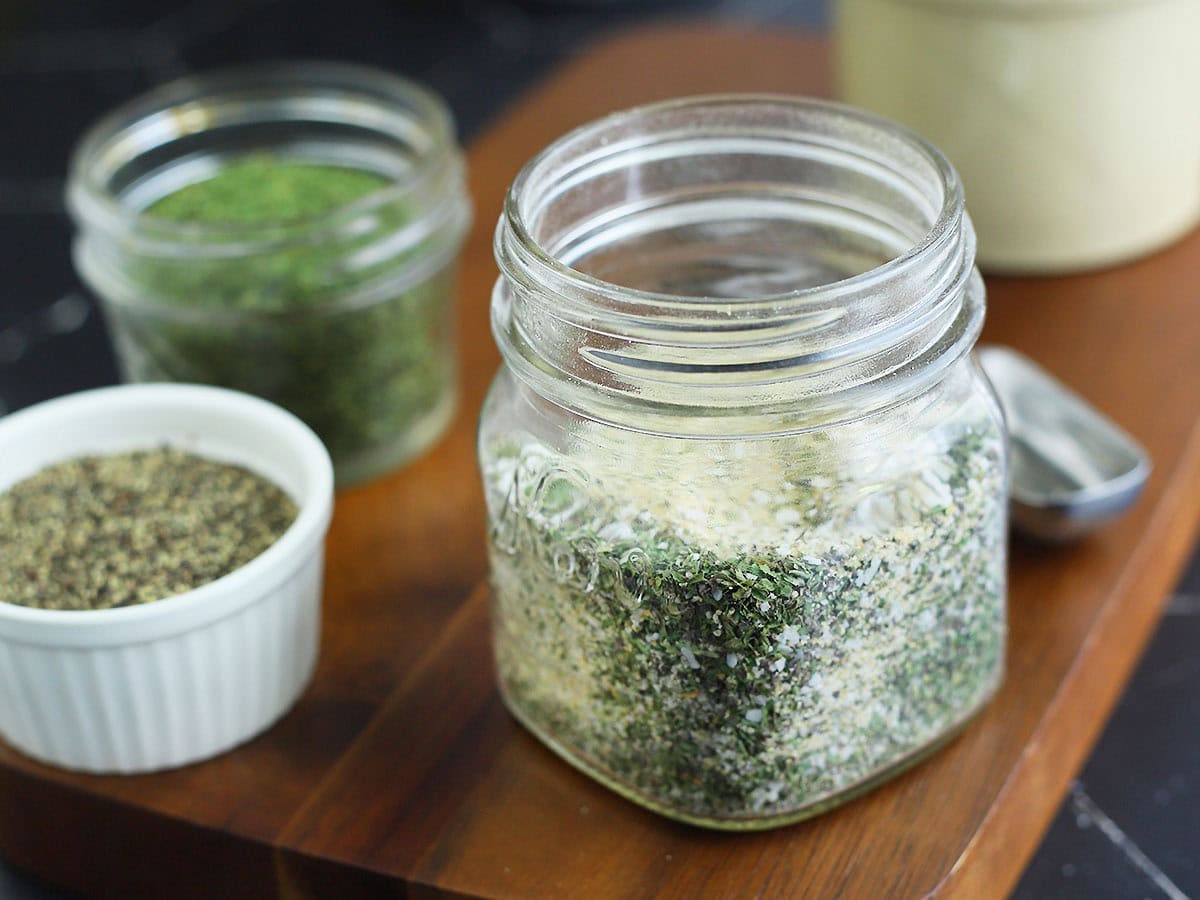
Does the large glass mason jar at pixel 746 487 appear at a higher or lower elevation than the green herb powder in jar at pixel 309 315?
higher

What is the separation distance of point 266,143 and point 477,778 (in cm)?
62

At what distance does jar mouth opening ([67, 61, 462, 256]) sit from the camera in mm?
972

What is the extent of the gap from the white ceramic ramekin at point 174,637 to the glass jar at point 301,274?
3.7 inches

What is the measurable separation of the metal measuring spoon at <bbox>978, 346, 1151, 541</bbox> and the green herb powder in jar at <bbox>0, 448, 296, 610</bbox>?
440 mm

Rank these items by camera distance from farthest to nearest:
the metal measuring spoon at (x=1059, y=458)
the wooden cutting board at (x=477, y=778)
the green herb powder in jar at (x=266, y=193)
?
the green herb powder in jar at (x=266, y=193) → the metal measuring spoon at (x=1059, y=458) → the wooden cutting board at (x=477, y=778)

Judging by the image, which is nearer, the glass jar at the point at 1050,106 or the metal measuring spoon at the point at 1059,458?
the metal measuring spoon at the point at 1059,458

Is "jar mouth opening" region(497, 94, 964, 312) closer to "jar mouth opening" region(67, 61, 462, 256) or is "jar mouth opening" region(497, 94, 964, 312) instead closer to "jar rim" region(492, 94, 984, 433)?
"jar rim" region(492, 94, 984, 433)

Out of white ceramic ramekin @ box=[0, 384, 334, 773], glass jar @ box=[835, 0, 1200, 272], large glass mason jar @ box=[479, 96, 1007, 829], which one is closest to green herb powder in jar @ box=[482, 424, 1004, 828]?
large glass mason jar @ box=[479, 96, 1007, 829]

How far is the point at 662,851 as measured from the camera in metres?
0.75

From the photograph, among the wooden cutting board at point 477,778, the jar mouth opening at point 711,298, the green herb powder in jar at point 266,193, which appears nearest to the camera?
the jar mouth opening at point 711,298

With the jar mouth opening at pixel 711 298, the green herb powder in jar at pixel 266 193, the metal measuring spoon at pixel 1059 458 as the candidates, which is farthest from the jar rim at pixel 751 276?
the green herb powder in jar at pixel 266 193

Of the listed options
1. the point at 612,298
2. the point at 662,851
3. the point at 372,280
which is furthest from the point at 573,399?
the point at 372,280

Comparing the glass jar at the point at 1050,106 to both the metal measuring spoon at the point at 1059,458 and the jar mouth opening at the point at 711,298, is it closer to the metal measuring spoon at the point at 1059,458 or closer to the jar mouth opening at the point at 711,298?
the metal measuring spoon at the point at 1059,458

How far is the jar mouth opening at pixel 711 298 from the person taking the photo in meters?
0.65
